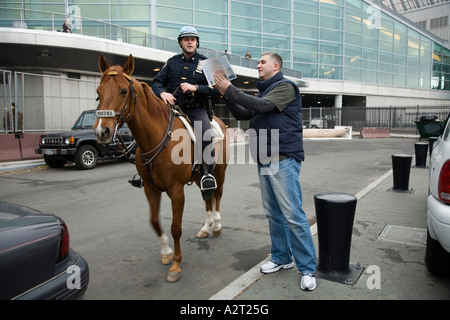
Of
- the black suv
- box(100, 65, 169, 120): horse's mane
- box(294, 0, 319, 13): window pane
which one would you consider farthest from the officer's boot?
box(294, 0, 319, 13): window pane

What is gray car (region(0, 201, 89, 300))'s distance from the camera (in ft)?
6.37

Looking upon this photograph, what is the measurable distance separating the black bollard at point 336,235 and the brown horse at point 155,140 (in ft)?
5.17

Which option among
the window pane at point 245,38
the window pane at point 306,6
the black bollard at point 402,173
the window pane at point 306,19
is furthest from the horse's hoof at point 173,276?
the window pane at point 306,6

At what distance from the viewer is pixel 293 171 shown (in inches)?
132

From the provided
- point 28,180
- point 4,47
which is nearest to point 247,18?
point 4,47

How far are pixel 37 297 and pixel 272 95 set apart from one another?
8.18 ft

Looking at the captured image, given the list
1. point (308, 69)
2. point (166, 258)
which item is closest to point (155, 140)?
point (166, 258)

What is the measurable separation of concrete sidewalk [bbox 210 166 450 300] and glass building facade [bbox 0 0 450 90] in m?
28.2

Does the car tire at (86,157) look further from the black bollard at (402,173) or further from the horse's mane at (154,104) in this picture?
the black bollard at (402,173)

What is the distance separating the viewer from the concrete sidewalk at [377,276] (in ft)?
10.3

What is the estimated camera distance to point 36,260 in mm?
2119

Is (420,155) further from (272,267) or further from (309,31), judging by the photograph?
(309,31)
